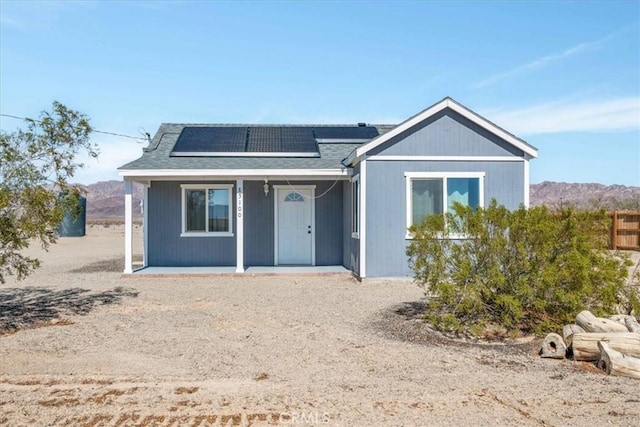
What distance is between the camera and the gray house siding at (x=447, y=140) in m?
13.5

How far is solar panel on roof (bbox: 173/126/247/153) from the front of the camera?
15742 millimetres

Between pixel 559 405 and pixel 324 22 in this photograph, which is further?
pixel 324 22

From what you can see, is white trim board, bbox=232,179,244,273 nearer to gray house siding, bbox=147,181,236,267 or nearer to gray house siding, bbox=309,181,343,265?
gray house siding, bbox=147,181,236,267

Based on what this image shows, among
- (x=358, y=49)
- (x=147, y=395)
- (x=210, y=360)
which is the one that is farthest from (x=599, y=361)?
(x=358, y=49)

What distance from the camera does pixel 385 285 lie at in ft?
42.6

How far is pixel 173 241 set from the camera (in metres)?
15.9

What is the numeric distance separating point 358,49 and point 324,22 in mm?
3120

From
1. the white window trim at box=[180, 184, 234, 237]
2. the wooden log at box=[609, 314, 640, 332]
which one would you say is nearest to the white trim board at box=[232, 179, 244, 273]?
the white window trim at box=[180, 184, 234, 237]

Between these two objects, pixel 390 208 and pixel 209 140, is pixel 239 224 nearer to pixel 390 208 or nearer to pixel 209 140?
pixel 209 140

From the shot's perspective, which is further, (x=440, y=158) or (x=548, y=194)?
(x=548, y=194)

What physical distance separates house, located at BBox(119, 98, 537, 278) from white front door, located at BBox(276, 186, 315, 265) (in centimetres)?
3

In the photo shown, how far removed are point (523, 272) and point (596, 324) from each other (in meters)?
1.17

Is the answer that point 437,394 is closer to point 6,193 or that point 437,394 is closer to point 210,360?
point 210,360

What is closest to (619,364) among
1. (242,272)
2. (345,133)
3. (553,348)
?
(553,348)
